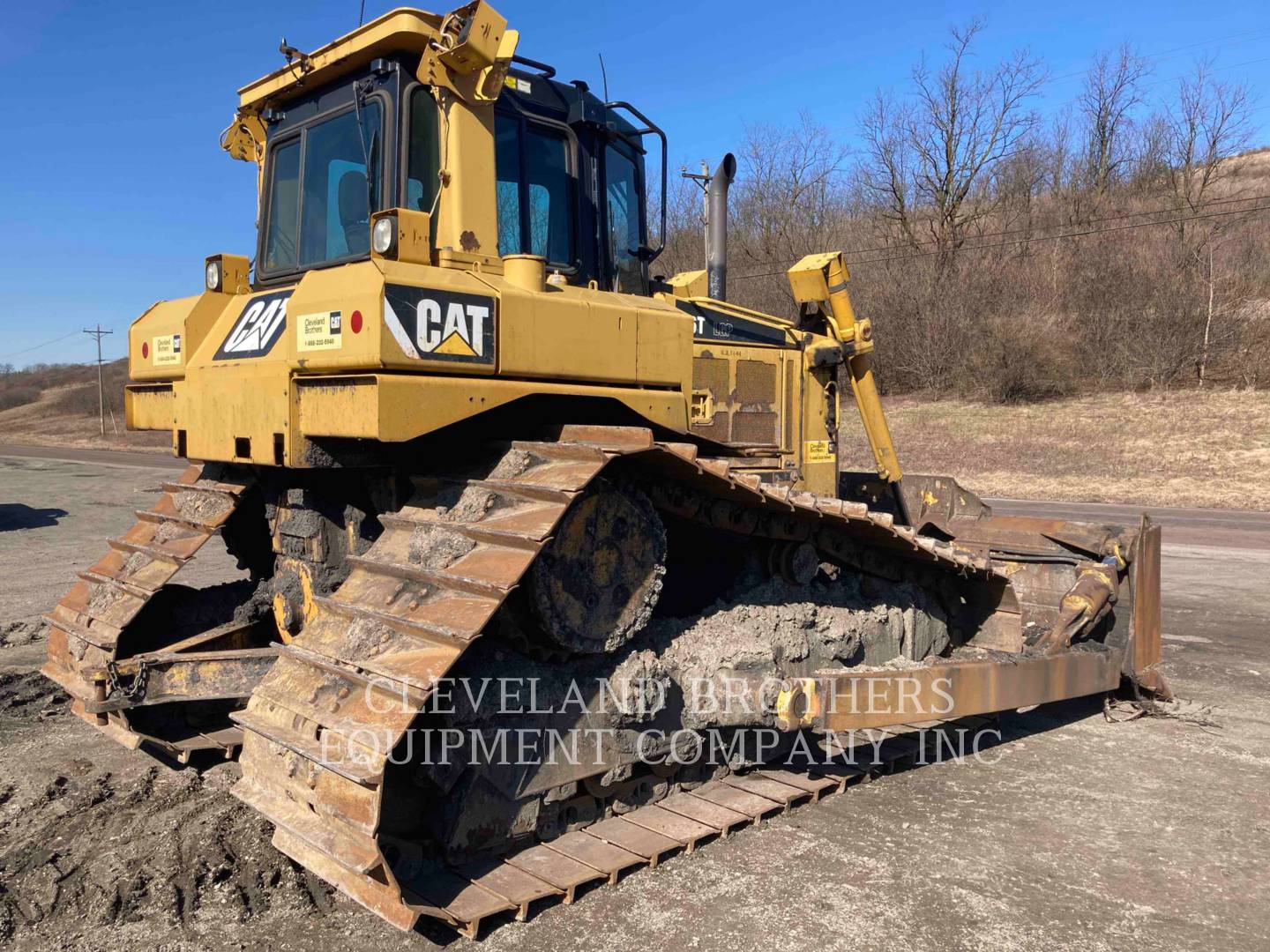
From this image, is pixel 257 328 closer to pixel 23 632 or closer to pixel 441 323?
pixel 441 323

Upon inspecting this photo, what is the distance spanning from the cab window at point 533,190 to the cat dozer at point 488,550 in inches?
0.7

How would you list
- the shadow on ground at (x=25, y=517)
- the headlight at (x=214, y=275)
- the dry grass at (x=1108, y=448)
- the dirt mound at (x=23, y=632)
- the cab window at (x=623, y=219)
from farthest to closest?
1. the dry grass at (x=1108, y=448)
2. the shadow on ground at (x=25, y=517)
3. the dirt mound at (x=23, y=632)
4. the headlight at (x=214, y=275)
5. the cab window at (x=623, y=219)

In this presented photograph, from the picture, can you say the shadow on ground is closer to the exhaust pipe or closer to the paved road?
the paved road

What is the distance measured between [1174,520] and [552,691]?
15333 mm

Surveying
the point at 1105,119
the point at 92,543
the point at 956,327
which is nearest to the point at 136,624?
the point at 92,543

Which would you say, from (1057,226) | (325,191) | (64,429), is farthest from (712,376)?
(64,429)

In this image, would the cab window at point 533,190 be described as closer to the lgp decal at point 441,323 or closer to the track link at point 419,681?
the lgp decal at point 441,323

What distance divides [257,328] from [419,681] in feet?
7.04

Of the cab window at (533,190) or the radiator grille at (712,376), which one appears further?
the radiator grille at (712,376)

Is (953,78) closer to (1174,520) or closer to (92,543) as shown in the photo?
(1174,520)

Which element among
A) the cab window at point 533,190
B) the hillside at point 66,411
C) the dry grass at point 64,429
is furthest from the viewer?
the hillside at point 66,411

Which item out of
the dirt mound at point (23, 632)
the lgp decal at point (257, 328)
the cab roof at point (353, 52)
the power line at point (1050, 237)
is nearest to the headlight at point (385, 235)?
the lgp decal at point (257, 328)

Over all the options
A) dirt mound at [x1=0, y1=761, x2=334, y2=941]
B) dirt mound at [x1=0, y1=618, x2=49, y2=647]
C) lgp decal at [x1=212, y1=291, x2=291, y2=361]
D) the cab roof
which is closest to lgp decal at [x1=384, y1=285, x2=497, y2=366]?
lgp decal at [x1=212, y1=291, x2=291, y2=361]

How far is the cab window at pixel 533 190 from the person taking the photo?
4684mm
